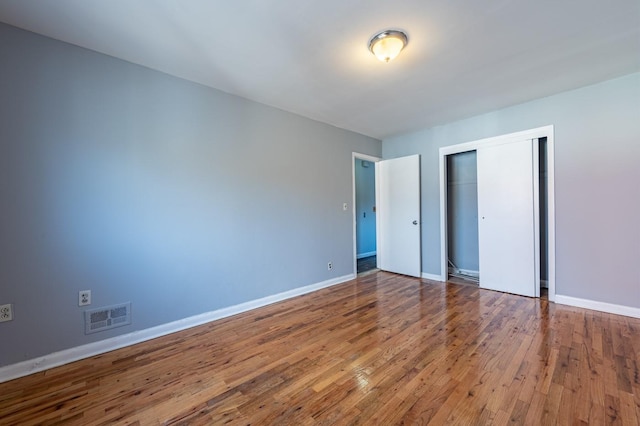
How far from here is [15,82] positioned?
73.4 inches

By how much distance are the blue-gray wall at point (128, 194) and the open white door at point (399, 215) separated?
6.21ft

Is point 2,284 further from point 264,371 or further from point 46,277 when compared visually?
point 264,371

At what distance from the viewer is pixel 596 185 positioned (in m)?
2.80

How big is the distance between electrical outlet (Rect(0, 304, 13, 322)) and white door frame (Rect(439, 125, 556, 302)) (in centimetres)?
465

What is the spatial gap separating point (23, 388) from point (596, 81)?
5.61m

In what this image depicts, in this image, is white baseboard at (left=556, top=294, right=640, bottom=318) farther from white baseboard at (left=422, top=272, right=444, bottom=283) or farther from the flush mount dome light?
the flush mount dome light

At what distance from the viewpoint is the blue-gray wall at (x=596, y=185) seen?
2.63 m

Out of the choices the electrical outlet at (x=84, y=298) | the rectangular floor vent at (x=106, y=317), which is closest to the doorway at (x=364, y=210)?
the rectangular floor vent at (x=106, y=317)

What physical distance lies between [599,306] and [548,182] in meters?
1.43

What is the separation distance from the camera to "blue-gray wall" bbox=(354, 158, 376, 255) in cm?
629

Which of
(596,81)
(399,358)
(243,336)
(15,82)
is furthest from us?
(596,81)

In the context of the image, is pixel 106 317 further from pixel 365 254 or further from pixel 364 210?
pixel 364 210

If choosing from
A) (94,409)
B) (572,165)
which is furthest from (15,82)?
(572,165)

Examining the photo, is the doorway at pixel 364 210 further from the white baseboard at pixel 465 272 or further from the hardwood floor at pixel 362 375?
the hardwood floor at pixel 362 375
